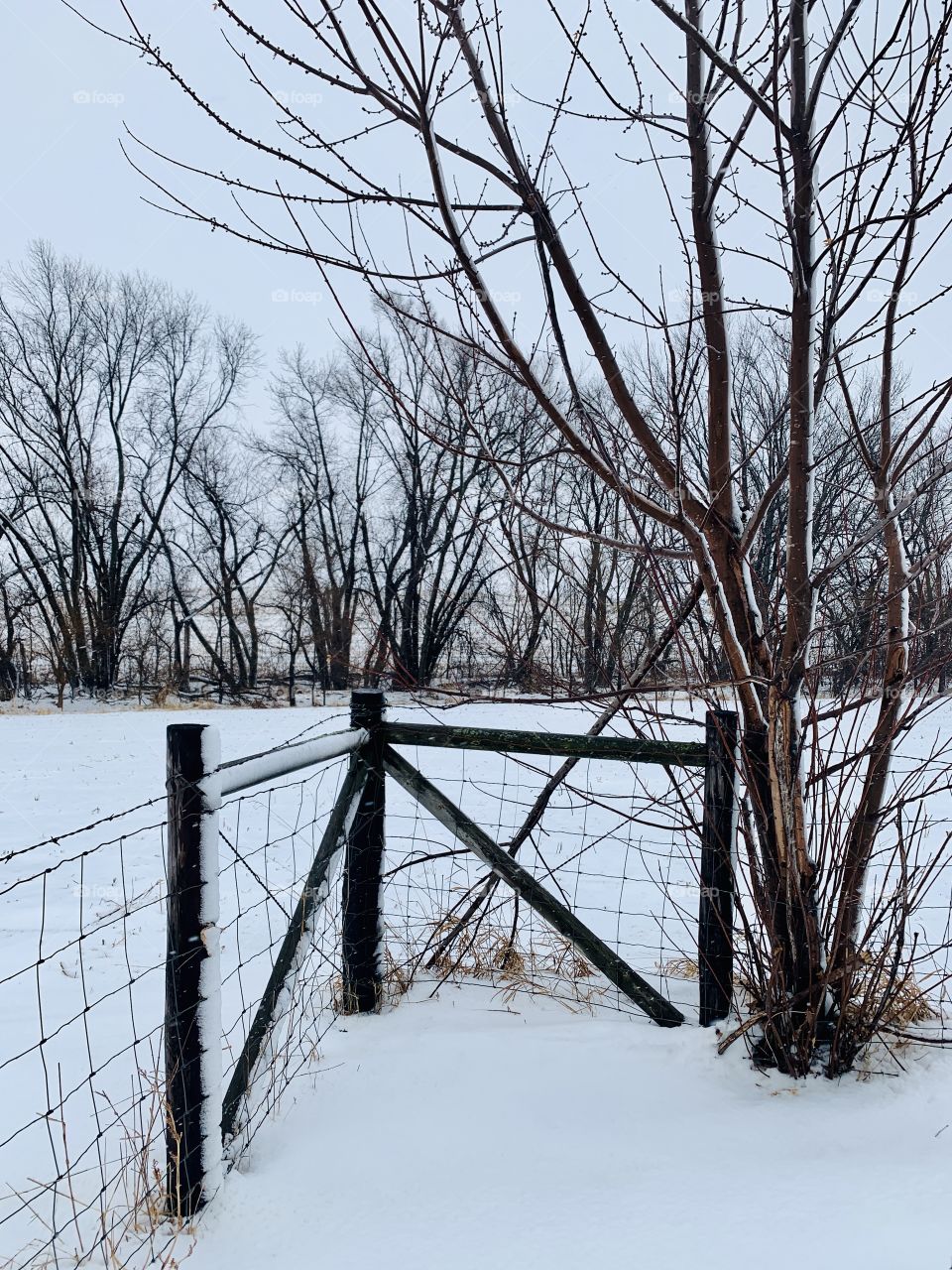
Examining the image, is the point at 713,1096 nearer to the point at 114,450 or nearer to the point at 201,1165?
the point at 201,1165

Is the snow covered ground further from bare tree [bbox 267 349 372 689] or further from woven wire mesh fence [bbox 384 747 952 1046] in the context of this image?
bare tree [bbox 267 349 372 689]

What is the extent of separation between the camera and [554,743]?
11.0ft

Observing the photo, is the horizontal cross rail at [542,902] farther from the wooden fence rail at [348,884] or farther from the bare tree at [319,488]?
the bare tree at [319,488]

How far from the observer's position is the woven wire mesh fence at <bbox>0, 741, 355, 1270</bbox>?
2100mm

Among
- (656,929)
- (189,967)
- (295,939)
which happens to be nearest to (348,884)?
(295,939)

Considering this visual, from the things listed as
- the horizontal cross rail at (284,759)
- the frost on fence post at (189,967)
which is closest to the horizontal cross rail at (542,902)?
the horizontal cross rail at (284,759)

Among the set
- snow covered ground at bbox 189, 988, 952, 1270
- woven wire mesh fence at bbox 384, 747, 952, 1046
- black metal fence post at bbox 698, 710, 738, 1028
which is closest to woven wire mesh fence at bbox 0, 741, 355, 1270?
snow covered ground at bbox 189, 988, 952, 1270

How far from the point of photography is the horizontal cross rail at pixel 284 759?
7.63ft

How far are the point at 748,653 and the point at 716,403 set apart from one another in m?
0.92

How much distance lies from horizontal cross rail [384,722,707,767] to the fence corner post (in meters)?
0.10

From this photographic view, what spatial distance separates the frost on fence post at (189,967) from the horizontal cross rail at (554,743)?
1.34m

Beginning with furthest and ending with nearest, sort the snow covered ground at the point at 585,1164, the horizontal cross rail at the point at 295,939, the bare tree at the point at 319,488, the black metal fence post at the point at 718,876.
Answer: the bare tree at the point at 319,488 → the black metal fence post at the point at 718,876 → the horizontal cross rail at the point at 295,939 → the snow covered ground at the point at 585,1164

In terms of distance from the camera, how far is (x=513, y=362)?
102 inches

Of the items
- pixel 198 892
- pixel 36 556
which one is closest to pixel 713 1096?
pixel 198 892
